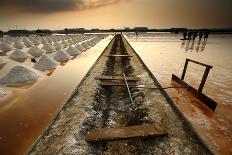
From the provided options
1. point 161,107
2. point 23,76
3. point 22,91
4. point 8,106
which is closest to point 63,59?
point 23,76

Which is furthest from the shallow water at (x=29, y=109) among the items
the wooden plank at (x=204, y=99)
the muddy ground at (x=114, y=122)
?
the wooden plank at (x=204, y=99)

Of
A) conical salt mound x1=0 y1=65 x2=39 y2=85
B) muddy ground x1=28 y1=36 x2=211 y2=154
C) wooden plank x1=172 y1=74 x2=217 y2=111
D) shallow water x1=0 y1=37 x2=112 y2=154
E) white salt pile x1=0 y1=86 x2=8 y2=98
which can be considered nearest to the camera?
muddy ground x1=28 y1=36 x2=211 y2=154

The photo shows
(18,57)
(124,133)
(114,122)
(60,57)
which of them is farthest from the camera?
(18,57)

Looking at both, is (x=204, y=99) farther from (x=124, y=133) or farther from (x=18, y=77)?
(x=18, y=77)

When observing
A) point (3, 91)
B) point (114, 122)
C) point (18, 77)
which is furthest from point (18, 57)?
point (114, 122)

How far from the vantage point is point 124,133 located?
336 centimetres

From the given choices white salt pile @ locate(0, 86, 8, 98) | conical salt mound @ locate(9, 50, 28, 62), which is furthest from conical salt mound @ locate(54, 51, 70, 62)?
white salt pile @ locate(0, 86, 8, 98)

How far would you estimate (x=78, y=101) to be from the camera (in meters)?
4.73

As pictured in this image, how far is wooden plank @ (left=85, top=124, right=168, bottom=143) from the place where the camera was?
321 cm

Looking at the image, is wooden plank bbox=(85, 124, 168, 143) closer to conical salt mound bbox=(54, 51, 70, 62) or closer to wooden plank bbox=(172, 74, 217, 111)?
wooden plank bbox=(172, 74, 217, 111)

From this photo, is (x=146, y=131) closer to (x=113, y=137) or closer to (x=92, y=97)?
(x=113, y=137)

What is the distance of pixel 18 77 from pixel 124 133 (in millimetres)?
5333

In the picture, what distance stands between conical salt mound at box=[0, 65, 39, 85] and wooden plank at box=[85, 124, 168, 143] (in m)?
4.82

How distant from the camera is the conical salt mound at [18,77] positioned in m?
6.98
